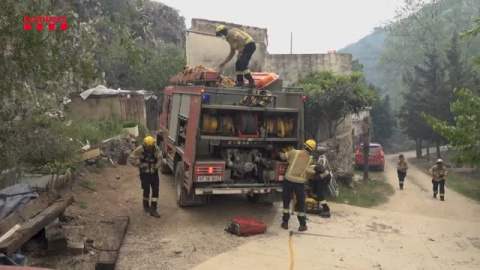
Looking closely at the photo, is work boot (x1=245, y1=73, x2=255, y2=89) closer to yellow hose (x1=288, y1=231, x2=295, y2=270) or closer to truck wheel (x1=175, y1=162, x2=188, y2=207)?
truck wheel (x1=175, y1=162, x2=188, y2=207)

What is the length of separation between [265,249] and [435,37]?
1472 inches

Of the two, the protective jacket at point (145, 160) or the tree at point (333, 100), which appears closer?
the protective jacket at point (145, 160)

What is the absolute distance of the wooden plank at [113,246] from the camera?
17.4ft

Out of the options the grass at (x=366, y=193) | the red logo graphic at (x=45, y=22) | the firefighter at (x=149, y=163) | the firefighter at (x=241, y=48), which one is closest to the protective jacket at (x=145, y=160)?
the firefighter at (x=149, y=163)

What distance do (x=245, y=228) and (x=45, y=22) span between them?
4695 millimetres

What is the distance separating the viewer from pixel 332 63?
22547mm

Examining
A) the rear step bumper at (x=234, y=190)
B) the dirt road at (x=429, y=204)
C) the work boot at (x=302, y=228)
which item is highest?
the rear step bumper at (x=234, y=190)

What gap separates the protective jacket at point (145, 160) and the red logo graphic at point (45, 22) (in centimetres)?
442

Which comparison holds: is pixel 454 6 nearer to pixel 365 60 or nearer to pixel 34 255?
pixel 34 255

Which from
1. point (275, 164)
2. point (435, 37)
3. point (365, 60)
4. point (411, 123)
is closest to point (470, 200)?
point (275, 164)

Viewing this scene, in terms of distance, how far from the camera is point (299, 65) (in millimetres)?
23062

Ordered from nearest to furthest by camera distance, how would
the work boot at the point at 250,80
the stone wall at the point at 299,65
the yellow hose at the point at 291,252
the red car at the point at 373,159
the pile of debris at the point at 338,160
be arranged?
the yellow hose at the point at 291,252
the work boot at the point at 250,80
the pile of debris at the point at 338,160
the red car at the point at 373,159
the stone wall at the point at 299,65

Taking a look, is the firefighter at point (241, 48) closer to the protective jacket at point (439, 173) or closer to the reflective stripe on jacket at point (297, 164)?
the reflective stripe on jacket at point (297, 164)

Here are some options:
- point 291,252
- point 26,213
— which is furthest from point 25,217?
point 291,252
